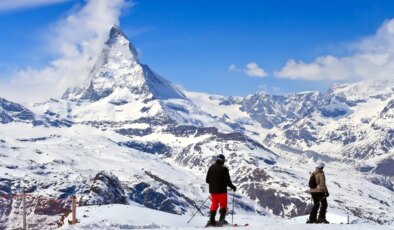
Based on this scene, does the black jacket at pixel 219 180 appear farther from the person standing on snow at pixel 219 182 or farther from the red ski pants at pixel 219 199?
the red ski pants at pixel 219 199

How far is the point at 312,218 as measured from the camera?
123 feet

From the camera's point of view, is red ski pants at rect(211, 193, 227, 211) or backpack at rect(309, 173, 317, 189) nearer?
red ski pants at rect(211, 193, 227, 211)

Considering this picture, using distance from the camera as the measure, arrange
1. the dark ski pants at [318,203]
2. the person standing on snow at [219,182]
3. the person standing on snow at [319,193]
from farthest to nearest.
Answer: the dark ski pants at [318,203]
the person standing on snow at [319,193]
the person standing on snow at [219,182]

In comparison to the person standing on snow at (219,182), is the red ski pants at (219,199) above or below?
below

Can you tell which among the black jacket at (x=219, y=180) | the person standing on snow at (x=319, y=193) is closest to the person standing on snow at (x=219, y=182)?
the black jacket at (x=219, y=180)

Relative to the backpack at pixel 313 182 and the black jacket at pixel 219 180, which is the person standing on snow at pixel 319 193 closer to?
the backpack at pixel 313 182

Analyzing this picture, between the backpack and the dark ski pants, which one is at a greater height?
the backpack

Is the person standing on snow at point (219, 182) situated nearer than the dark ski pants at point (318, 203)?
Yes

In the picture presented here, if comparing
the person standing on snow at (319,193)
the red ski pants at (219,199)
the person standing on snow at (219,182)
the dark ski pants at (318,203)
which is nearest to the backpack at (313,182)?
the person standing on snow at (319,193)

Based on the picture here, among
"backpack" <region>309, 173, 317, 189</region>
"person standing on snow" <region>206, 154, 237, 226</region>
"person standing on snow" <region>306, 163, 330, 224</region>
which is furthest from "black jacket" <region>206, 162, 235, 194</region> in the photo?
"person standing on snow" <region>306, 163, 330, 224</region>

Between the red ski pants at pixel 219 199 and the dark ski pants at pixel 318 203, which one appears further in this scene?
the dark ski pants at pixel 318 203

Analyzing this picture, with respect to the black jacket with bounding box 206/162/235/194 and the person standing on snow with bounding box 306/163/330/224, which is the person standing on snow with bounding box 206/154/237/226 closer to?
the black jacket with bounding box 206/162/235/194

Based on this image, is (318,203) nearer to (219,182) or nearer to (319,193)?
(319,193)

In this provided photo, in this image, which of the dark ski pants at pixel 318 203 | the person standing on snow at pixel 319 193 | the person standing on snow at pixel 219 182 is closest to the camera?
the person standing on snow at pixel 219 182
